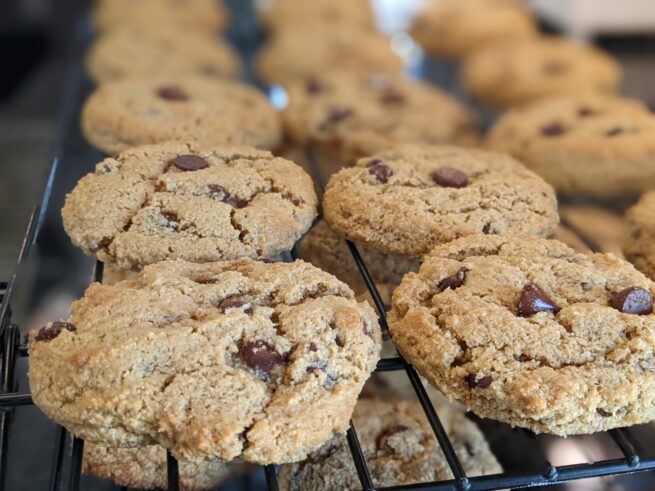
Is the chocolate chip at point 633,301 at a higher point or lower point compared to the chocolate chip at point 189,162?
higher

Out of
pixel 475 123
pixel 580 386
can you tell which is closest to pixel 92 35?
pixel 475 123

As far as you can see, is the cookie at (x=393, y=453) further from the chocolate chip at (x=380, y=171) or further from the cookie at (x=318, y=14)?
the cookie at (x=318, y=14)

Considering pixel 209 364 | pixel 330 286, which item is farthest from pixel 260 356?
pixel 330 286

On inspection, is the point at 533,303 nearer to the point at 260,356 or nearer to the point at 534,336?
the point at 534,336

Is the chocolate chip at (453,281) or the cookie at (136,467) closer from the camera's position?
the chocolate chip at (453,281)

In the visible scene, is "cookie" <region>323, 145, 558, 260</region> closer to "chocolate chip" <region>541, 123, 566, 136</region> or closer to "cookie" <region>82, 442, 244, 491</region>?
"chocolate chip" <region>541, 123, 566, 136</region>

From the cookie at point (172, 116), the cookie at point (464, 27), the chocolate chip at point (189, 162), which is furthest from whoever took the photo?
the cookie at point (464, 27)

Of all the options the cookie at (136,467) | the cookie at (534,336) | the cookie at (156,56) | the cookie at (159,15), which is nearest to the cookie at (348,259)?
the cookie at (534,336)
